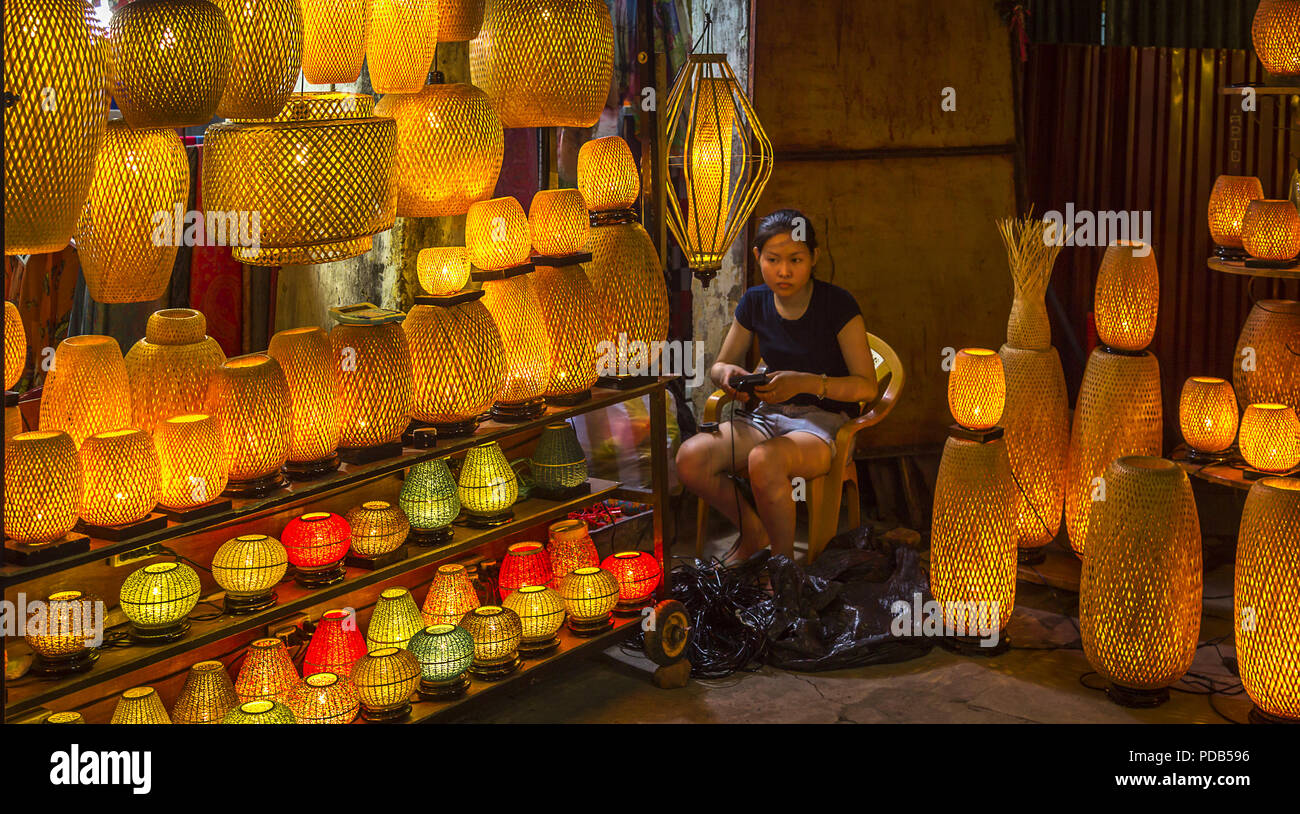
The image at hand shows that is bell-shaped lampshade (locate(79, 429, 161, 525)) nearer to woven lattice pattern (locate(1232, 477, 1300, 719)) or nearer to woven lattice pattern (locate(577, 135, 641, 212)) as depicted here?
woven lattice pattern (locate(577, 135, 641, 212))

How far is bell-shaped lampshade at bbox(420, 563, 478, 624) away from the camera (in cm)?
361

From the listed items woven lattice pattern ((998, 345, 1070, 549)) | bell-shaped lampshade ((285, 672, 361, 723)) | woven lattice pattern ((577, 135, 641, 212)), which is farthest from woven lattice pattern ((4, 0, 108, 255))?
woven lattice pattern ((998, 345, 1070, 549))

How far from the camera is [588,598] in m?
3.81

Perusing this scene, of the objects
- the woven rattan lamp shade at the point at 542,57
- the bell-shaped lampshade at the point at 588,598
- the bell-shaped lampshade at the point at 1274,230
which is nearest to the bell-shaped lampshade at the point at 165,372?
the woven rattan lamp shade at the point at 542,57

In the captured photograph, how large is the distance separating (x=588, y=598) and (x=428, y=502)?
61cm

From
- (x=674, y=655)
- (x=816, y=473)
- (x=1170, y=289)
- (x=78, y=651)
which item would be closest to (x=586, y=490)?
(x=674, y=655)

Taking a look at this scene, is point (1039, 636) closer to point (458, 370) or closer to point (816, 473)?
point (816, 473)

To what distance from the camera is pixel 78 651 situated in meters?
2.74

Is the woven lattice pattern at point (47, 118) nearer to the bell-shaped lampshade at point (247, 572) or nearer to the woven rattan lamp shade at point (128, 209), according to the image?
the woven rattan lamp shade at point (128, 209)

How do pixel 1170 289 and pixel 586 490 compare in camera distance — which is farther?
pixel 1170 289

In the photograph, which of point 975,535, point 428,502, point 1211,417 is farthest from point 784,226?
point 428,502

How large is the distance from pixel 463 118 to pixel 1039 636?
258 centimetres

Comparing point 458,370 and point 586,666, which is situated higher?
point 458,370

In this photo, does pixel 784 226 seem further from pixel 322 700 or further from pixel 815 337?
pixel 322 700
